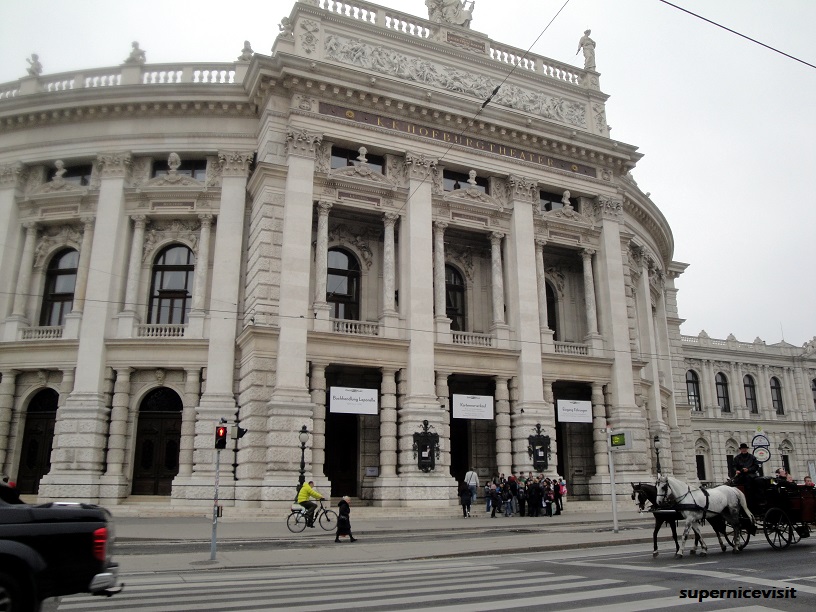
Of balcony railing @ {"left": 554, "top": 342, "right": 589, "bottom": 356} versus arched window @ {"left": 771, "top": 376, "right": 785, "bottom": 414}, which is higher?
arched window @ {"left": 771, "top": 376, "right": 785, "bottom": 414}

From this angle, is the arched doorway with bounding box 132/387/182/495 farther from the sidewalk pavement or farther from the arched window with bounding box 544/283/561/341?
the arched window with bounding box 544/283/561/341

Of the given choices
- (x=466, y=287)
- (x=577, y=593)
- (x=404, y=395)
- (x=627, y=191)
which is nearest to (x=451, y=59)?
(x=466, y=287)

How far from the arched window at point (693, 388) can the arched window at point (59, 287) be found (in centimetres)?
5849

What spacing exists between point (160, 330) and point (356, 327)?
9.39 m

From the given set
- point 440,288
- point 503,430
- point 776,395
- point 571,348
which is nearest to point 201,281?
point 440,288

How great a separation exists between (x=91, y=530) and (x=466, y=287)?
31.1m

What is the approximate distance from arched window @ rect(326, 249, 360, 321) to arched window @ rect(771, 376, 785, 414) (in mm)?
58439

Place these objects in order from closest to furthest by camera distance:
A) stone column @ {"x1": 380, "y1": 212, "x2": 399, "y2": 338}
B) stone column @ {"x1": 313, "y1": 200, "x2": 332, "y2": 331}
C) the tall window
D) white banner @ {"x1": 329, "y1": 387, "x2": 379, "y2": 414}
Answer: white banner @ {"x1": 329, "y1": 387, "x2": 379, "y2": 414} → stone column @ {"x1": 313, "y1": 200, "x2": 332, "y2": 331} → stone column @ {"x1": 380, "y1": 212, "x2": 399, "y2": 338} → the tall window

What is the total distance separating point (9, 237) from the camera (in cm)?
3253

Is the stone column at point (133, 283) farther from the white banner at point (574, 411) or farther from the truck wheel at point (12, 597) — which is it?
the truck wheel at point (12, 597)

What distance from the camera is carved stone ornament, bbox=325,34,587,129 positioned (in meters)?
32.7

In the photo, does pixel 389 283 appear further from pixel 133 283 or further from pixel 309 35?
pixel 309 35

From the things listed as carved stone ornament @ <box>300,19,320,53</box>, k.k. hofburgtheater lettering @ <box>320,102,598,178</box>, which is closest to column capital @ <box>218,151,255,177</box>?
k.k. hofburgtheater lettering @ <box>320,102,598,178</box>

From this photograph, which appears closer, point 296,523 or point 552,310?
point 296,523
